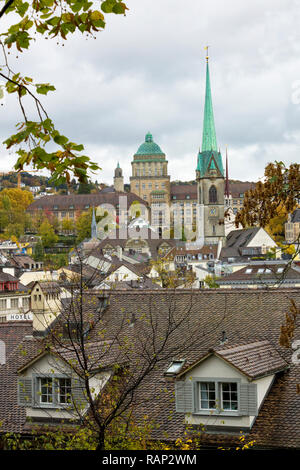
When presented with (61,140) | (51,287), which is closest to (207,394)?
(51,287)

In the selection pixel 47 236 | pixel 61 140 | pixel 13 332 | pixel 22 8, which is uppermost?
pixel 47 236

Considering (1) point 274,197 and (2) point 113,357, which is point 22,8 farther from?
(2) point 113,357

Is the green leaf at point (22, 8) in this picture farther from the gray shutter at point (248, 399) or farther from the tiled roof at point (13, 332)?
the tiled roof at point (13, 332)

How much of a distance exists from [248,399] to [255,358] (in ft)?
3.24

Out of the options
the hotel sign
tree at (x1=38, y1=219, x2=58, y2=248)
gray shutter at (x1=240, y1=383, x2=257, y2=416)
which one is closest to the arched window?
tree at (x1=38, y1=219, x2=58, y2=248)

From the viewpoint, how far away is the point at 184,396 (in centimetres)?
1430

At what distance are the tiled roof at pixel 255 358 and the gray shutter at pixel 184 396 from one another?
809 millimetres

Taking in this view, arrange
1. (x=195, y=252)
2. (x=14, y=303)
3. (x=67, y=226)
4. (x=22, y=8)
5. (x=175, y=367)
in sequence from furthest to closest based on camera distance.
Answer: (x=67, y=226) < (x=195, y=252) < (x=14, y=303) < (x=175, y=367) < (x=22, y=8)

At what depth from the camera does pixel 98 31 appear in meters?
6.65

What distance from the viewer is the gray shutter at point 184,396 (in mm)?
14227

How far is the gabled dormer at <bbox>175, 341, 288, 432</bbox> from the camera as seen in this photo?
45.8 feet

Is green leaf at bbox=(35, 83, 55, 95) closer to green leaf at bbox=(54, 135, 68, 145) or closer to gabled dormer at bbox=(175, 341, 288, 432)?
green leaf at bbox=(54, 135, 68, 145)

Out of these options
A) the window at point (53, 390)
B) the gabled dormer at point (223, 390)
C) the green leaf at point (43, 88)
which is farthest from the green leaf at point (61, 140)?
the window at point (53, 390)

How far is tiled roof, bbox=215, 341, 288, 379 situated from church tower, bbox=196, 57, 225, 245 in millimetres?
133366
